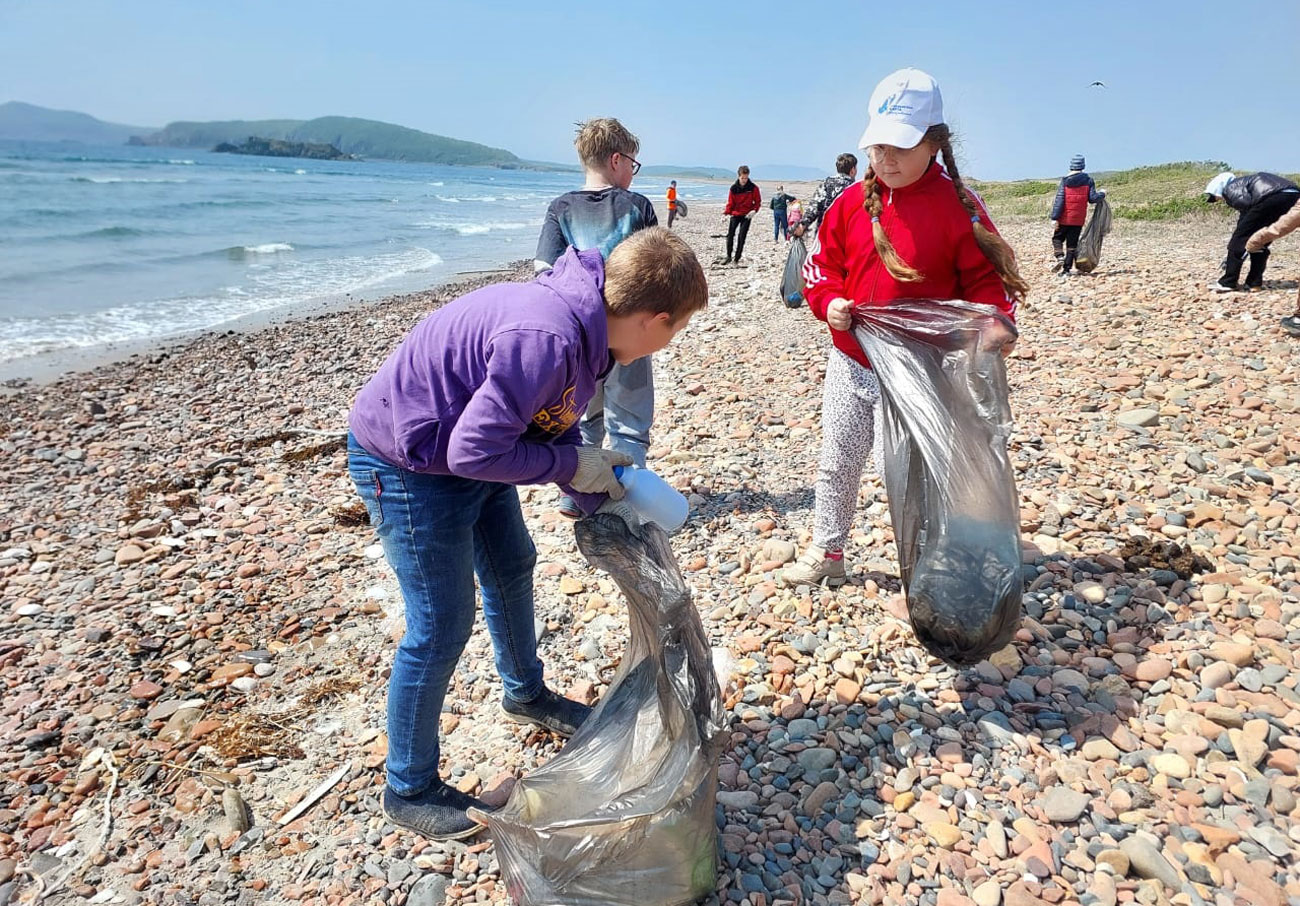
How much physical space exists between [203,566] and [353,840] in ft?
8.26

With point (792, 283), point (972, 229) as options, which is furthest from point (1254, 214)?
point (972, 229)

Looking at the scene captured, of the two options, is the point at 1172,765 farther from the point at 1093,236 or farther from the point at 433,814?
the point at 1093,236

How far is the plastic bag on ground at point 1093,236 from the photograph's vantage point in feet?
30.7

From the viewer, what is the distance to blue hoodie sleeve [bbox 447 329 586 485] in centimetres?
171

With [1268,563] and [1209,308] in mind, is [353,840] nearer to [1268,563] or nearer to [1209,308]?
[1268,563]

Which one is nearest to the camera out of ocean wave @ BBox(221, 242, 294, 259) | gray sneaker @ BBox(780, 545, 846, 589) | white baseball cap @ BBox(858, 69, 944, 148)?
white baseball cap @ BBox(858, 69, 944, 148)

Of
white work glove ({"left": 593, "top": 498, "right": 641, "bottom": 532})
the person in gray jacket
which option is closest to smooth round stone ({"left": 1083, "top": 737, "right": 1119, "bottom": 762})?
white work glove ({"left": 593, "top": 498, "right": 641, "bottom": 532})

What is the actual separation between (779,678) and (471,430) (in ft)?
5.56

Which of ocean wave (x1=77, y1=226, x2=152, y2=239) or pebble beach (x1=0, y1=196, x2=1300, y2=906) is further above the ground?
ocean wave (x1=77, y1=226, x2=152, y2=239)

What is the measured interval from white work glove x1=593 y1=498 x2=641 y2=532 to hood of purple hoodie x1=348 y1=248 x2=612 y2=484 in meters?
0.17

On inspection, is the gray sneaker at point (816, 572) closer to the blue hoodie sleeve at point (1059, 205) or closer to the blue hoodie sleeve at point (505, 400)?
the blue hoodie sleeve at point (505, 400)

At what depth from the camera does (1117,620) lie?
2.91m

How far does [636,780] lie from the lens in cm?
195

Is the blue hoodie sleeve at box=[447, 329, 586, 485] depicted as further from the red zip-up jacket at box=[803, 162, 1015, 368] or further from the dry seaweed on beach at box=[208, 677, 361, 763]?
the dry seaweed on beach at box=[208, 677, 361, 763]
